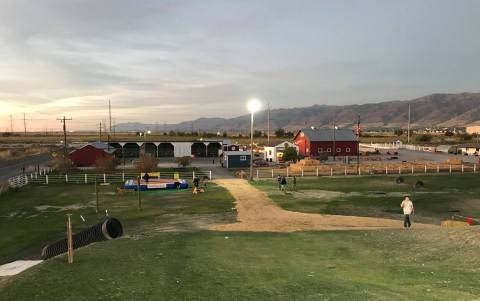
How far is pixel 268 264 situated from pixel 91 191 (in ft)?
101

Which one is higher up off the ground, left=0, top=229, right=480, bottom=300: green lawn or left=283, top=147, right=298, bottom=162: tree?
left=283, top=147, right=298, bottom=162: tree

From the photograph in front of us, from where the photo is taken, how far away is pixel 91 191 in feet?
132

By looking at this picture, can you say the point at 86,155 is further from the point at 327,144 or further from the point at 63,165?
the point at 327,144

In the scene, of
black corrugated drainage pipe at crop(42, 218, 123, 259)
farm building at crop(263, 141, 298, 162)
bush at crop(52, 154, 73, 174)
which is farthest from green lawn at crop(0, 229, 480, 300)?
farm building at crop(263, 141, 298, 162)

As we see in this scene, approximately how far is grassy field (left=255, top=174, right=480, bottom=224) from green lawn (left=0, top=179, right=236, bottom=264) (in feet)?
20.1

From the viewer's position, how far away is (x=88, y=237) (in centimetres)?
1828

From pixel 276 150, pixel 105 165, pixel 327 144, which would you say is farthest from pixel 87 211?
pixel 327 144

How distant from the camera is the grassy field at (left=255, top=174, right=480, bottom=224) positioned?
28.6 meters

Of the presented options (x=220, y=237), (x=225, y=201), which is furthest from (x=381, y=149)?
(x=220, y=237)

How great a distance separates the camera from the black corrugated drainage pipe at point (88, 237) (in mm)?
16875

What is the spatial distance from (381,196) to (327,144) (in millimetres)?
42805

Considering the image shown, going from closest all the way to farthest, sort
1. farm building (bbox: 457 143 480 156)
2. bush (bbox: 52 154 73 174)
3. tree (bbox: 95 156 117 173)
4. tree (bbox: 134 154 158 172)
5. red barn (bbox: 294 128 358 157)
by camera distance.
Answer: tree (bbox: 134 154 158 172) → bush (bbox: 52 154 73 174) → tree (bbox: 95 156 117 173) → red barn (bbox: 294 128 358 157) → farm building (bbox: 457 143 480 156)

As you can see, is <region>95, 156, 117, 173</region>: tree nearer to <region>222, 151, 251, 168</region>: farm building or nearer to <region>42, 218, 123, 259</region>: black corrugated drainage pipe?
<region>222, 151, 251, 168</region>: farm building

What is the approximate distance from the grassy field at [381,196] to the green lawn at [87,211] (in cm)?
614
